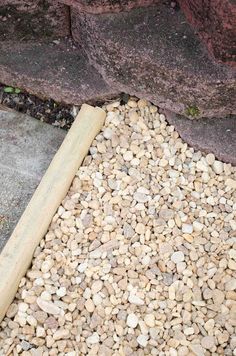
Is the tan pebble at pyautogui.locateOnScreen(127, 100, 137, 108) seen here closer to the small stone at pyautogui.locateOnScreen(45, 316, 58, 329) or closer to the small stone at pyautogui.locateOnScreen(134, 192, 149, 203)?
the small stone at pyautogui.locateOnScreen(134, 192, 149, 203)

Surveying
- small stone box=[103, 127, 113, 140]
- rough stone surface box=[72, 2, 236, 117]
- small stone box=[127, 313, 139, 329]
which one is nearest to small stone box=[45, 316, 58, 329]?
small stone box=[127, 313, 139, 329]

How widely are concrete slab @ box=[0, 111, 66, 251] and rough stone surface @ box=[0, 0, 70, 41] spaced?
1.29 ft

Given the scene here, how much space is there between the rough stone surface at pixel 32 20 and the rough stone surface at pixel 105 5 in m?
0.21

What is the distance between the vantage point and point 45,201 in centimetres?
260

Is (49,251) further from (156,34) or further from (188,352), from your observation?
(156,34)

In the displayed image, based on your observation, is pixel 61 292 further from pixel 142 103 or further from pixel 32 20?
pixel 32 20

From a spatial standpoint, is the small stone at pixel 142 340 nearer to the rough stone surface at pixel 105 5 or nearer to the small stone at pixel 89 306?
the small stone at pixel 89 306

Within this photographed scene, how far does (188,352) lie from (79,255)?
0.59m

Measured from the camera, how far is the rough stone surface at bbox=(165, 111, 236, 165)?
278cm

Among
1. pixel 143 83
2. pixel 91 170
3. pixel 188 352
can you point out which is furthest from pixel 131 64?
pixel 188 352

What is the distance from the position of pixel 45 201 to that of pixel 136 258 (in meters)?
0.45

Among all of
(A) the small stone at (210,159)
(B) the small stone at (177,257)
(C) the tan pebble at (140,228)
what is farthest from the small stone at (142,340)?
(A) the small stone at (210,159)

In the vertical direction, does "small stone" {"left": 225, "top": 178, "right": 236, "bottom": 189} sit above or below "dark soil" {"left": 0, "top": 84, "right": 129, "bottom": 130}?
above

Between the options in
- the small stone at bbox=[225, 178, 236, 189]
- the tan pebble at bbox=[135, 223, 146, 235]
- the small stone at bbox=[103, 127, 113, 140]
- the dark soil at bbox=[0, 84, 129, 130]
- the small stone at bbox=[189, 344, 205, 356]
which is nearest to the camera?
the small stone at bbox=[189, 344, 205, 356]
